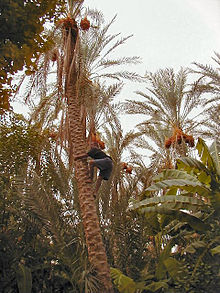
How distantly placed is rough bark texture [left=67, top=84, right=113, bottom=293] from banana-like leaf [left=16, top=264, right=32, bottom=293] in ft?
3.77

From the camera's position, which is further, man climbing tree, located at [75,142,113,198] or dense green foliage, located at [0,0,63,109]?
man climbing tree, located at [75,142,113,198]

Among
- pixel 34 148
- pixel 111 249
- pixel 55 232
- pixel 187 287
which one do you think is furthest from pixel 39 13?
pixel 34 148

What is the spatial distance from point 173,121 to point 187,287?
27.6 feet

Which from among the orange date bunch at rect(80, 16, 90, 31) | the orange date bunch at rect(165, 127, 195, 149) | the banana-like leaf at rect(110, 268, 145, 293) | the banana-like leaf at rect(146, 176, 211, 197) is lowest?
the banana-like leaf at rect(110, 268, 145, 293)

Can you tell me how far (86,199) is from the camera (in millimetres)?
6496

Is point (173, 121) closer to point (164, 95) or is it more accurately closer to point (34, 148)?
point (164, 95)

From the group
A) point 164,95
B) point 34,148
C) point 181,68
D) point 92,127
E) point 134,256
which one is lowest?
point 134,256

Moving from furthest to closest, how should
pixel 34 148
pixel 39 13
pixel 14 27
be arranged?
pixel 34 148 < pixel 39 13 < pixel 14 27

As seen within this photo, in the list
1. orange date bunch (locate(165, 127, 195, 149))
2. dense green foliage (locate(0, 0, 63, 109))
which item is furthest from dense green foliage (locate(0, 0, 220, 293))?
orange date bunch (locate(165, 127, 195, 149))

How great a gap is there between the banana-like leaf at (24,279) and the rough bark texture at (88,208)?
1151 millimetres

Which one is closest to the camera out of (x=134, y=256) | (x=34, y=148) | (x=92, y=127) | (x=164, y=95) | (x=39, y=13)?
(x=39, y=13)

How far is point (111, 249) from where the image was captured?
687 centimetres

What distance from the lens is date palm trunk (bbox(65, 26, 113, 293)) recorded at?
5793 mm

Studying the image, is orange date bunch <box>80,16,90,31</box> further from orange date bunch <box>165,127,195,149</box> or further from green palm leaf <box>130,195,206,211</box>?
green palm leaf <box>130,195,206,211</box>
